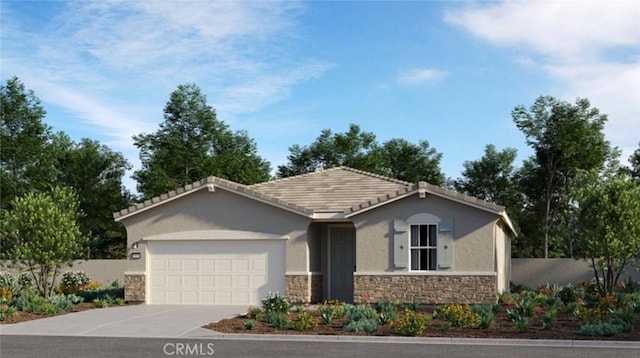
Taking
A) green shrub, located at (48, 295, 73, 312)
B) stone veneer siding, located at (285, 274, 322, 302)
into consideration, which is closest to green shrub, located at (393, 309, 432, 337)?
stone veneer siding, located at (285, 274, 322, 302)

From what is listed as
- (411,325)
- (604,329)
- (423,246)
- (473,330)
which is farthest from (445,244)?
(604,329)

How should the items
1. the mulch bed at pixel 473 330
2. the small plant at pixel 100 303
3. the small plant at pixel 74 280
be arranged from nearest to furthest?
the mulch bed at pixel 473 330, the small plant at pixel 100 303, the small plant at pixel 74 280

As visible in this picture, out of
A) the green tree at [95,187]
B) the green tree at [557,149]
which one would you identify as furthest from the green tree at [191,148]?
the green tree at [557,149]

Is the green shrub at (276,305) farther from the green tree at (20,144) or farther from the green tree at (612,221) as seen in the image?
the green tree at (20,144)

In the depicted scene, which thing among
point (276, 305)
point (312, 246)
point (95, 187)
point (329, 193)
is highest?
point (95, 187)

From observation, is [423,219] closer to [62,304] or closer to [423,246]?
[423,246]

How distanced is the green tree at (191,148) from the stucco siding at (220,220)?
18782 millimetres

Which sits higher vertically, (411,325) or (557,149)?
(557,149)

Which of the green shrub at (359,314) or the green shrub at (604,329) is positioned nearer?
the green shrub at (604,329)

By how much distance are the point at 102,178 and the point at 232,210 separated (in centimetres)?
2636

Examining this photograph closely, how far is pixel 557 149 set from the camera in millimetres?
43469

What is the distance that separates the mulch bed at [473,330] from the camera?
55.9 feet

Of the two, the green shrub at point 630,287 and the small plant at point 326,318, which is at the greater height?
the green shrub at point 630,287

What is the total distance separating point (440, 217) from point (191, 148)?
25149mm
